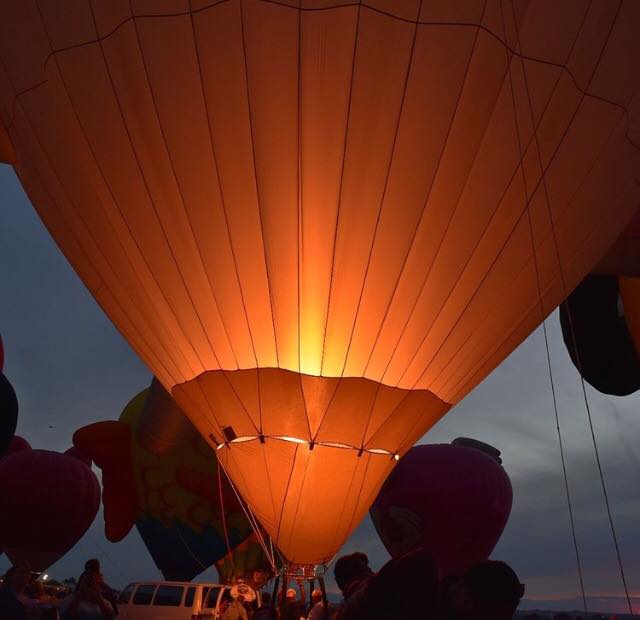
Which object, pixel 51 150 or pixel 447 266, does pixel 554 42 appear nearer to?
pixel 447 266

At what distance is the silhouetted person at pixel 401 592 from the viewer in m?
1.94

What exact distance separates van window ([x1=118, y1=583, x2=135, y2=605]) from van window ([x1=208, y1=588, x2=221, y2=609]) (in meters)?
1.04

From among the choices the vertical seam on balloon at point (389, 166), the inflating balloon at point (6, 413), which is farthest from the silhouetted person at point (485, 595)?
the inflating balloon at point (6, 413)

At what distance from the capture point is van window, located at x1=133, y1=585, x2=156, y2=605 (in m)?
8.30

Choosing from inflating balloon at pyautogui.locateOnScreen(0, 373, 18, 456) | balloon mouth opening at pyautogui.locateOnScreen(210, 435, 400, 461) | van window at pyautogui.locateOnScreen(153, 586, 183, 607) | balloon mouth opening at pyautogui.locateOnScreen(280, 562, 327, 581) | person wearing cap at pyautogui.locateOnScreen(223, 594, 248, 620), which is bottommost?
balloon mouth opening at pyautogui.locateOnScreen(280, 562, 327, 581)

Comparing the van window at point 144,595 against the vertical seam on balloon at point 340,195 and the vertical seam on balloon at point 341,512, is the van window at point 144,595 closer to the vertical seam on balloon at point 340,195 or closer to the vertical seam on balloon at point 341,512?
the vertical seam on balloon at point 341,512

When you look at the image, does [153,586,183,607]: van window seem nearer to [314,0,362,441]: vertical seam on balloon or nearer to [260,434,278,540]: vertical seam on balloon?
[260,434,278,540]: vertical seam on balloon

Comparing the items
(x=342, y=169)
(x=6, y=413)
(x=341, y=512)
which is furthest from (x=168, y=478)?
(x=342, y=169)

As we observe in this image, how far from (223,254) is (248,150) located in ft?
2.29

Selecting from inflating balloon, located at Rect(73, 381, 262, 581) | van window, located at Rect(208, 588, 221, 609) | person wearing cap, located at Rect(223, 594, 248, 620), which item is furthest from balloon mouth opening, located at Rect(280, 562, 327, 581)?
inflating balloon, located at Rect(73, 381, 262, 581)

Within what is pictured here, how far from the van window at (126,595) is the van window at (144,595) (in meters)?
0.09

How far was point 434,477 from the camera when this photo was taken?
30.0 ft

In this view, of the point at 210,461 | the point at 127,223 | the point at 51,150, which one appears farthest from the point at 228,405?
the point at 210,461

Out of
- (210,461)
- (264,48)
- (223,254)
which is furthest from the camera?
Result: (210,461)
